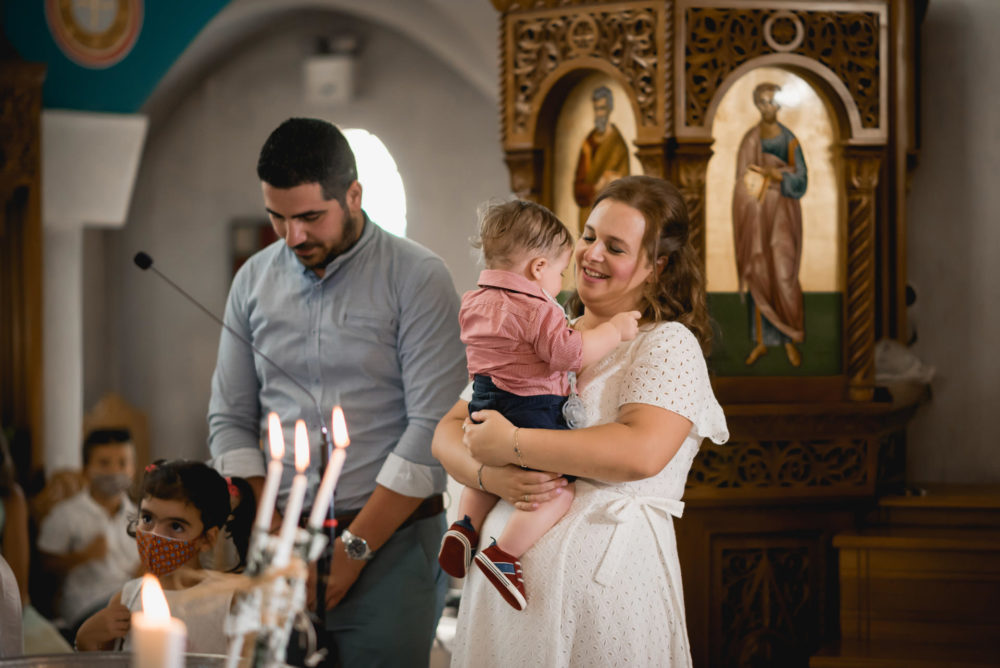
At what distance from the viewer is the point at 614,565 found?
2.18 meters

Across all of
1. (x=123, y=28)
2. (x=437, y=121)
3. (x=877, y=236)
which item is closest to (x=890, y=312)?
(x=877, y=236)

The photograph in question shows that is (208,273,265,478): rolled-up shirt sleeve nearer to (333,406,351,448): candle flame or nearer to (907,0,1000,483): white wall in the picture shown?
(333,406,351,448): candle flame

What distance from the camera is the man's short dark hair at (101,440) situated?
20.1ft

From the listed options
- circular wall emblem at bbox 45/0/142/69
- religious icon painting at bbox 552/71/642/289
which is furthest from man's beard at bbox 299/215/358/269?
circular wall emblem at bbox 45/0/142/69

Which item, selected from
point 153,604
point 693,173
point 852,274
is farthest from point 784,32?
point 153,604

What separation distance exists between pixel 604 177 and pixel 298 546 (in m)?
3.29

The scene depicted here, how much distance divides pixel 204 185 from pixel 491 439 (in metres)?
6.13

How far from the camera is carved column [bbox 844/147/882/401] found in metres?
4.14

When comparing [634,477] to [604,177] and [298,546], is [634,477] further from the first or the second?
[604,177]

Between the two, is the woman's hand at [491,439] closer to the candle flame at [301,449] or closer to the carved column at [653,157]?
the candle flame at [301,449]

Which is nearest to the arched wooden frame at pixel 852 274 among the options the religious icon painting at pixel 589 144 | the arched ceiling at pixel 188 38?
the religious icon painting at pixel 589 144

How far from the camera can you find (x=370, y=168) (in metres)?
7.39

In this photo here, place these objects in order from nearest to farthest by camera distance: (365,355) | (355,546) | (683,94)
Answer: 1. (355,546)
2. (365,355)
3. (683,94)

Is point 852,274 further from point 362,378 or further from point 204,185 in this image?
point 204,185
